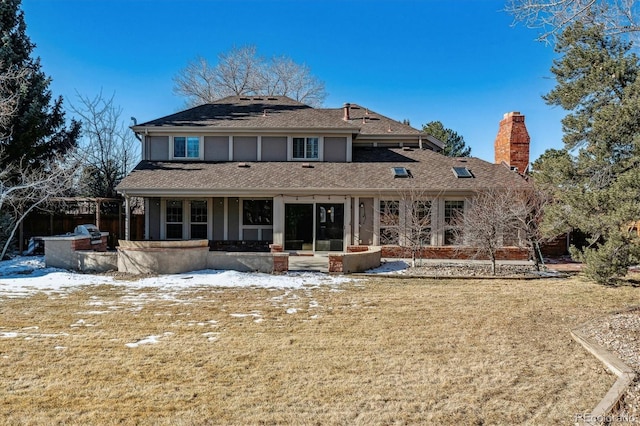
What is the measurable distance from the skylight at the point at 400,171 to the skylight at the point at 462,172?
1.92 m

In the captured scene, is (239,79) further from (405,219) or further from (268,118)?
(405,219)

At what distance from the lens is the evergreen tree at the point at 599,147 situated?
23.2 ft

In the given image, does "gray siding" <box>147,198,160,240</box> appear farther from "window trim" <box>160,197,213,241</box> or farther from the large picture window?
the large picture window

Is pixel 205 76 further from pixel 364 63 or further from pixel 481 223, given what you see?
pixel 481 223

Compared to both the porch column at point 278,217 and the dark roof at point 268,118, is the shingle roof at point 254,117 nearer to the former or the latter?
the dark roof at point 268,118

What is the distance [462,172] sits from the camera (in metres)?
16.2

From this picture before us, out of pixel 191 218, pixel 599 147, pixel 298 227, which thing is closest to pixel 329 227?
pixel 298 227

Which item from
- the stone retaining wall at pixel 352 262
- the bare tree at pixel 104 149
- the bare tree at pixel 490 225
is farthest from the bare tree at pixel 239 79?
the stone retaining wall at pixel 352 262

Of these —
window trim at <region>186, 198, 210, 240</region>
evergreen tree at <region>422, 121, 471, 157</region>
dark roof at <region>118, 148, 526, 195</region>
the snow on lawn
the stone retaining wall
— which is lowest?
the snow on lawn

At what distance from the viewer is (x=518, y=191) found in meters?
13.9

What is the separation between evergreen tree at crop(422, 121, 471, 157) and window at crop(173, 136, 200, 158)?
65.7 feet

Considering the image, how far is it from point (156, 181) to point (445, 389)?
1370 cm

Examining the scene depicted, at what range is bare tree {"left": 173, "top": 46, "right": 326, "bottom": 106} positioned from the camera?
35.1 meters

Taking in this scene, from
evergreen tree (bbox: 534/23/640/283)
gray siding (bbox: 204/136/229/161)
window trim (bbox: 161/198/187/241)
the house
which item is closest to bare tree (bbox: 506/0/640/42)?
evergreen tree (bbox: 534/23/640/283)
